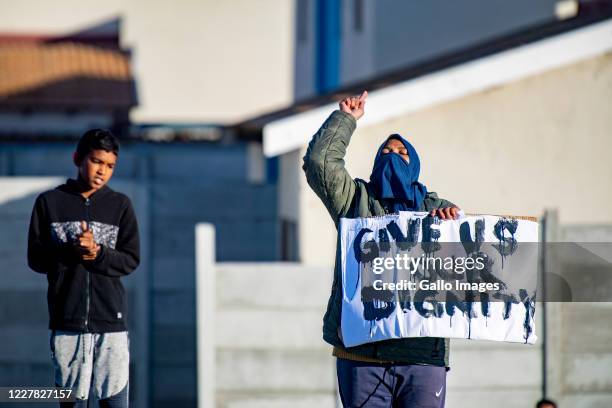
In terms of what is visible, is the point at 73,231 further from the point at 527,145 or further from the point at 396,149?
the point at 527,145


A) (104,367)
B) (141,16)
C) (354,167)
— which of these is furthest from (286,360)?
(141,16)

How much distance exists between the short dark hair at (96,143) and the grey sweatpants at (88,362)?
2.91 feet

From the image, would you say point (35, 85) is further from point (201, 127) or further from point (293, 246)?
point (293, 246)

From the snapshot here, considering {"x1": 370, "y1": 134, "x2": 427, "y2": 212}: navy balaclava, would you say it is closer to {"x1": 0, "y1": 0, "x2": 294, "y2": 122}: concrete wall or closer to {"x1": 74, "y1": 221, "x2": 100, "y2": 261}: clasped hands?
{"x1": 74, "y1": 221, "x2": 100, "y2": 261}: clasped hands

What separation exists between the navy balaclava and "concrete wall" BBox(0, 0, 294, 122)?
20.8 meters

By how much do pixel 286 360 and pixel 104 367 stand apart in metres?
2.51

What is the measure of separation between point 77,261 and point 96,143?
58 centimetres

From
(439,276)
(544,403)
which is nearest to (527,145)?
(544,403)

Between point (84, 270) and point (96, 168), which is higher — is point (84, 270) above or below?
below

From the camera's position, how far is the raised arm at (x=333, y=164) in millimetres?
4998

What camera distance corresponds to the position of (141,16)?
25984mm

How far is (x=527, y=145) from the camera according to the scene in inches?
374

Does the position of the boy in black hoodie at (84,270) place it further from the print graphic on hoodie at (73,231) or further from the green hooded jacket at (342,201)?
the green hooded jacket at (342,201)

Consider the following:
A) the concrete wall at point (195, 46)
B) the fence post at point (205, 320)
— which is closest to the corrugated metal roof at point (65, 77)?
the concrete wall at point (195, 46)
